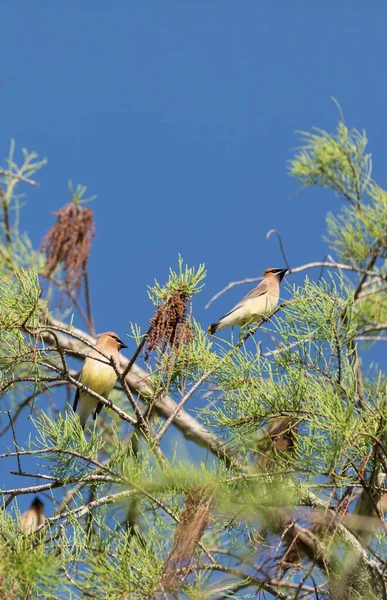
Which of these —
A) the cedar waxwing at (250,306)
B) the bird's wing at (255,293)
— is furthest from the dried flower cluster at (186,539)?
the bird's wing at (255,293)

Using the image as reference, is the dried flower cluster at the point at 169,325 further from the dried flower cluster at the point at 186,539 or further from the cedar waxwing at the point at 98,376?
the cedar waxwing at the point at 98,376

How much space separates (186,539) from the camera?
1.91 metres

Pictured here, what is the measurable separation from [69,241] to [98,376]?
2.51 ft

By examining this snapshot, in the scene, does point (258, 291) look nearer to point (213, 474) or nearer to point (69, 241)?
point (69, 241)

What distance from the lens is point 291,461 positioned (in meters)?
2.42

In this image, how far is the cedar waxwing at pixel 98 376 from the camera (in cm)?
463

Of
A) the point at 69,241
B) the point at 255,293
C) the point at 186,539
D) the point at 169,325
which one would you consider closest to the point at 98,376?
the point at 69,241

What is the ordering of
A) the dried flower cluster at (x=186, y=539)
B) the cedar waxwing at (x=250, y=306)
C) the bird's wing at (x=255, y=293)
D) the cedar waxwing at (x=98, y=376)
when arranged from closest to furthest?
the dried flower cluster at (x=186, y=539) < the cedar waxwing at (x=98, y=376) < the cedar waxwing at (x=250, y=306) < the bird's wing at (x=255, y=293)

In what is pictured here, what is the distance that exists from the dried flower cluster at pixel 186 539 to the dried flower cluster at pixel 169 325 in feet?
1.69

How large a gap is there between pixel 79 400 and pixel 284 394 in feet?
8.85

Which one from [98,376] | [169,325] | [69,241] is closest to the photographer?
[169,325]

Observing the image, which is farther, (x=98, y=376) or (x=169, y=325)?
(x=98, y=376)

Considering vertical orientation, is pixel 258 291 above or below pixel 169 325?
above

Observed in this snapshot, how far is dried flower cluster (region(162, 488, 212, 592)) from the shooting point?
75.2 inches
